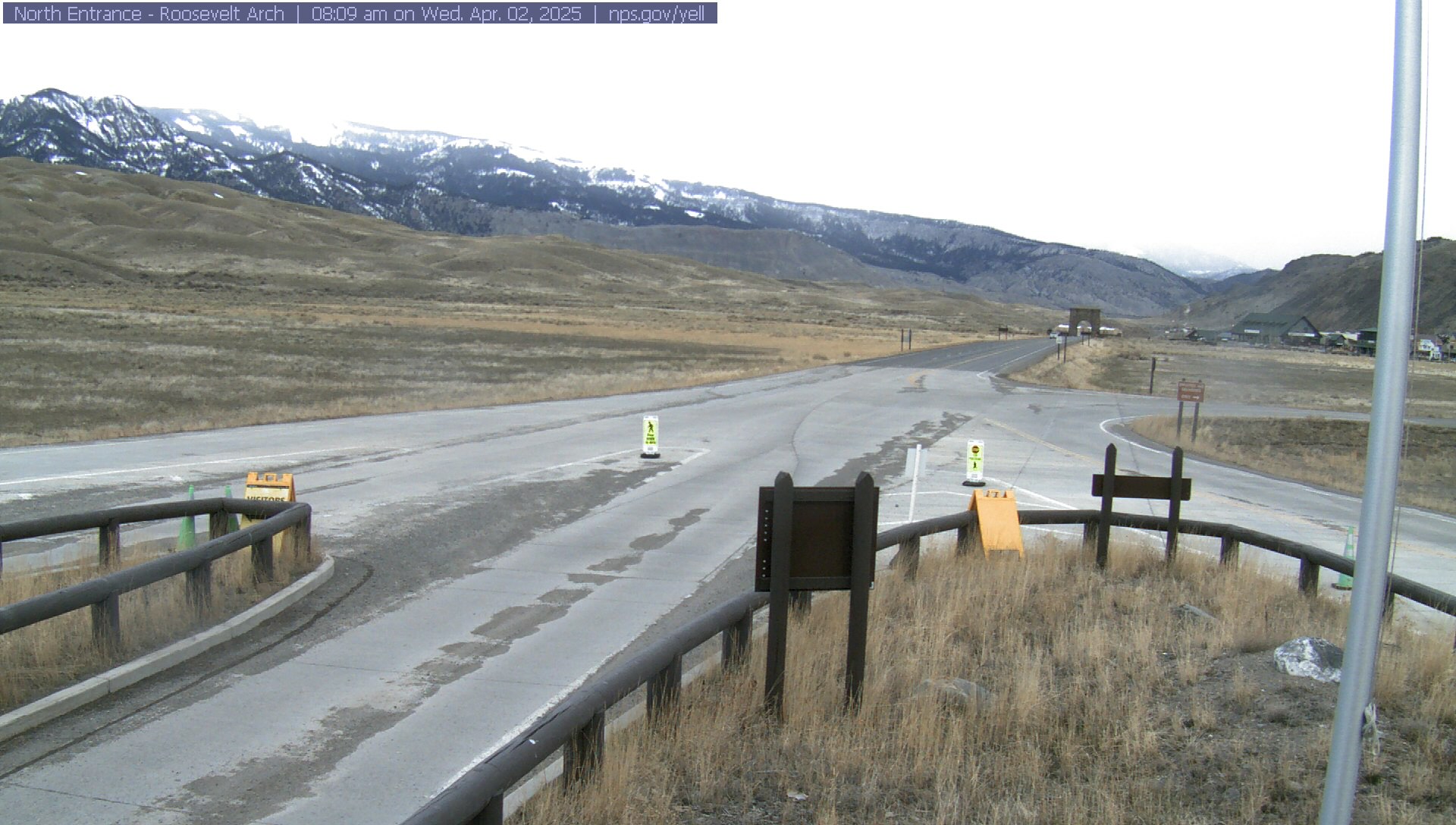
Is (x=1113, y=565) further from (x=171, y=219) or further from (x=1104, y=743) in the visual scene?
(x=171, y=219)

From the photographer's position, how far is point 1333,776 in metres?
3.62

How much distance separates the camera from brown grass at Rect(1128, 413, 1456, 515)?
2528 cm

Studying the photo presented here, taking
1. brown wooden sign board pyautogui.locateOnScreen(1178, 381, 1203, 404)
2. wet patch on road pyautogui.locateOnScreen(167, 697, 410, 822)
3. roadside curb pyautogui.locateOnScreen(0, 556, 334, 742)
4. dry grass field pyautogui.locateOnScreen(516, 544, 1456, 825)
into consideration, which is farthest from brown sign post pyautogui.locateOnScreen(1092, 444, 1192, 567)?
brown wooden sign board pyautogui.locateOnScreen(1178, 381, 1203, 404)

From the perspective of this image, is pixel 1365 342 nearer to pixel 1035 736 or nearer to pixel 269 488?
pixel 269 488

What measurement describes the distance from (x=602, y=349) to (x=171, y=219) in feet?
505

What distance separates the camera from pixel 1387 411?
136 inches

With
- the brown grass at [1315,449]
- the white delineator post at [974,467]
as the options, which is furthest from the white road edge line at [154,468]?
the brown grass at [1315,449]

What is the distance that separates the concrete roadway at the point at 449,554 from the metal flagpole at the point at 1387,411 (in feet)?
14.1

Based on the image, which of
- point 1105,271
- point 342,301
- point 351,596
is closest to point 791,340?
point 342,301

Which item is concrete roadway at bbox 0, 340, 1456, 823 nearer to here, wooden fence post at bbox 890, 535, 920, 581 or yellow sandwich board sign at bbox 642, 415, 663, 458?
yellow sandwich board sign at bbox 642, 415, 663, 458

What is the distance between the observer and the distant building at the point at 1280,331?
94.6 m

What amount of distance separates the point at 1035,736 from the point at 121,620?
649 centimetres

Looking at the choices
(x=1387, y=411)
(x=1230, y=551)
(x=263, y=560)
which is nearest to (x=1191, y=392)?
(x=1230, y=551)

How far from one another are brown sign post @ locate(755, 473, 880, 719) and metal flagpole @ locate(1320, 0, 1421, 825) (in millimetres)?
2761
